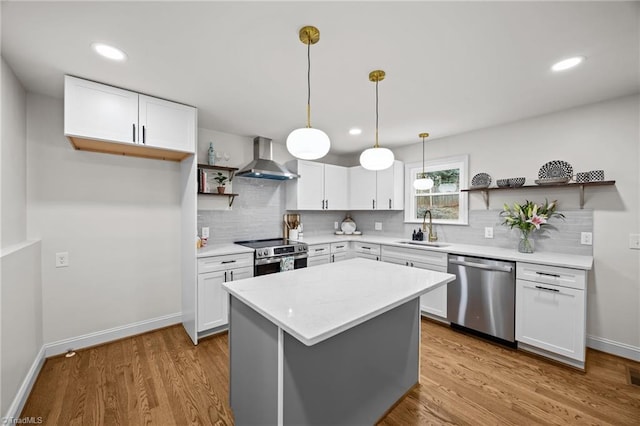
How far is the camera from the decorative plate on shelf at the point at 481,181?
130 inches

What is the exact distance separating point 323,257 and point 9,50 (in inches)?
135

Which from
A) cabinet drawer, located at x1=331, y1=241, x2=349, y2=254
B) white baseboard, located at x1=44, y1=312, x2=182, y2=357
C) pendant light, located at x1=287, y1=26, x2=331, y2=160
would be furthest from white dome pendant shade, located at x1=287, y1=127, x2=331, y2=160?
white baseboard, located at x1=44, y1=312, x2=182, y2=357

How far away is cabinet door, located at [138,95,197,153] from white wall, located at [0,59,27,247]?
0.79 metres

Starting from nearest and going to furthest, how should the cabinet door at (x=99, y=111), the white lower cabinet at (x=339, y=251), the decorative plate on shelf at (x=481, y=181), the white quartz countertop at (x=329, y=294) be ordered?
the white quartz countertop at (x=329, y=294), the cabinet door at (x=99, y=111), the decorative plate on shelf at (x=481, y=181), the white lower cabinet at (x=339, y=251)

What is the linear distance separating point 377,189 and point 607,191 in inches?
100

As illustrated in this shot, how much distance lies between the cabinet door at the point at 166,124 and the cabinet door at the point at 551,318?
3571 mm

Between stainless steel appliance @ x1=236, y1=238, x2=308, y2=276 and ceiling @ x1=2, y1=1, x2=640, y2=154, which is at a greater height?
ceiling @ x1=2, y1=1, x2=640, y2=154

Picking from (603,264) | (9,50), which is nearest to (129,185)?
(9,50)

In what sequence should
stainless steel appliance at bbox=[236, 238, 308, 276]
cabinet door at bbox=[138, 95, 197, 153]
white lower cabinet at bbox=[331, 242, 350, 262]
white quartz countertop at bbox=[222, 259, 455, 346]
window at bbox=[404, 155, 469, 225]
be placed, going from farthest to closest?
1. white lower cabinet at bbox=[331, 242, 350, 262]
2. window at bbox=[404, 155, 469, 225]
3. stainless steel appliance at bbox=[236, 238, 308, 276]
4. cabinet door at bbox=[138, 95, 197, 153]
5. white quartz countertop at bbox=[222, 259, 455, 346]

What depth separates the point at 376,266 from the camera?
2.25 meters

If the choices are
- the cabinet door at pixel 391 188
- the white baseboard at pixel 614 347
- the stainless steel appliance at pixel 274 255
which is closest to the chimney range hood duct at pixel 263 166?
the stainless steel appliance at pixel 274 255

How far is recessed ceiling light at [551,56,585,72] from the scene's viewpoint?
1.86m

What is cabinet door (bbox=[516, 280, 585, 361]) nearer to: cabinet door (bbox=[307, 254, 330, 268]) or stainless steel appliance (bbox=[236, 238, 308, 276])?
cabinet door (bbox=[307, 254, 330, 268])

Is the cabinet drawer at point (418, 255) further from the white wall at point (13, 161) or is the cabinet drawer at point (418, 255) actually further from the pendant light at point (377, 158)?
the white wall at point (13, 161)
